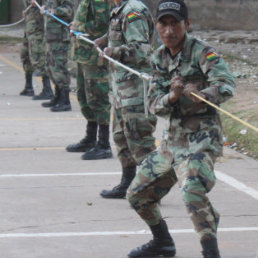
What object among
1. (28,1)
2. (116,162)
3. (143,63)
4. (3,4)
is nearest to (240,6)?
(3,4)

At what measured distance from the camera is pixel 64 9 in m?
10.7

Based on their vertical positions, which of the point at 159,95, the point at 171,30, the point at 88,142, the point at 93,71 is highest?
the point at 171,30

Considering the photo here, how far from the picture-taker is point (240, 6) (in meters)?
21.6

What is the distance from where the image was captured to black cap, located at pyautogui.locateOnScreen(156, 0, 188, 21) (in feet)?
15.4

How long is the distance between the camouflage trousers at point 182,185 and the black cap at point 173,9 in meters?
0.79

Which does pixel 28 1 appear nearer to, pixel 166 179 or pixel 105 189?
pixel 105 189

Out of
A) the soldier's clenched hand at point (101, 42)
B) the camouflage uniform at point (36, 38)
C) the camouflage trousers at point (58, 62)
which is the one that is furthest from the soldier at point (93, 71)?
the camouflage uniform at point (36, 38)

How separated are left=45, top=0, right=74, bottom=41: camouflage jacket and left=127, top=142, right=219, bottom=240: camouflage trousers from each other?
608cm

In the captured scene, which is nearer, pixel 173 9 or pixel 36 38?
pixel 173 9

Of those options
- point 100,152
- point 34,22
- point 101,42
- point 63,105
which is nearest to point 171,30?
point 101,42

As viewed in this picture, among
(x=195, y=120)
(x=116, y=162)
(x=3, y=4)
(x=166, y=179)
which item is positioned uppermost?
(x=195, y=120)

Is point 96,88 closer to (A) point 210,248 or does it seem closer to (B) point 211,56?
(B) point 211,56

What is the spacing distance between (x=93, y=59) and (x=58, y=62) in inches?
126

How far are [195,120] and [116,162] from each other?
3.72m
